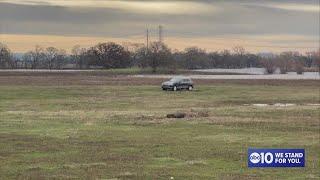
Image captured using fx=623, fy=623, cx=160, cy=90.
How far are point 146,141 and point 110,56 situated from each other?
5277 inches

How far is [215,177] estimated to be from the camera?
44.9 ft

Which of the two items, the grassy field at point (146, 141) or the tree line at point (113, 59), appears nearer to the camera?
the grassy field at point (146, 141)

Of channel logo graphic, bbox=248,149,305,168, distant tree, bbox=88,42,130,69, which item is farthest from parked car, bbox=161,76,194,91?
distant tree, bbox=88,42,130,69

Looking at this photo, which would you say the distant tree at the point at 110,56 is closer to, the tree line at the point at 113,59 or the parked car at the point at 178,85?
the tree line at the point at 113,59

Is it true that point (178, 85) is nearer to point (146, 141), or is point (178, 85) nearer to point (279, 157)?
point (146, 141)

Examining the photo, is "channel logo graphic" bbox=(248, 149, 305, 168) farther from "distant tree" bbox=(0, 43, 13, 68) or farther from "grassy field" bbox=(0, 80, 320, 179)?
"distant tree" bbox=(0, 43, 13, 68)

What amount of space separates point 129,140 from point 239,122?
25.7 feet

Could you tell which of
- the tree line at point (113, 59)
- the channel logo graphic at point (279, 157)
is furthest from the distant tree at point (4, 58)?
the channel logo graphic at point (279, 157)

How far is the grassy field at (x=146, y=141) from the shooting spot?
1427cm

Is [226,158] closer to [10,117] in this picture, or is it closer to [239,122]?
[239,122]

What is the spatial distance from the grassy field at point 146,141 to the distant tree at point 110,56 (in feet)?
378

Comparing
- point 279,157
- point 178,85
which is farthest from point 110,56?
point 279,157

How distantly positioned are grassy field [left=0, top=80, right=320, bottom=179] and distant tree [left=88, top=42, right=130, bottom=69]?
115 meters

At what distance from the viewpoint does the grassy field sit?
14273 millimetres
